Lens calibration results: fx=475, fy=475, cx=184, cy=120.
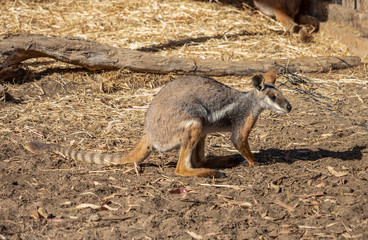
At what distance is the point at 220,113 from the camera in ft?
15.4

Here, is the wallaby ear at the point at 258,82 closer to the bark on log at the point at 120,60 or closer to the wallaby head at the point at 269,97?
the wallaby head at the point at 269,97

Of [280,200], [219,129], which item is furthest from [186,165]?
[280,200]

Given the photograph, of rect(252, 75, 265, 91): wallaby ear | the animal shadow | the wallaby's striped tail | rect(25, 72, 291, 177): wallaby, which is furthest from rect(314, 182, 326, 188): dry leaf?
the wallaby's striped tail

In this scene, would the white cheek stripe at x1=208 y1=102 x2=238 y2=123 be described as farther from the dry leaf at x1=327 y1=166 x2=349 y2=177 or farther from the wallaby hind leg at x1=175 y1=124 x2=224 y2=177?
the dry leaf at x1=327 y1=166 x2=349 y2=177

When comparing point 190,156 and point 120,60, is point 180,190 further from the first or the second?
point 120,60

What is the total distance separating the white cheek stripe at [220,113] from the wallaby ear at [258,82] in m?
0.27

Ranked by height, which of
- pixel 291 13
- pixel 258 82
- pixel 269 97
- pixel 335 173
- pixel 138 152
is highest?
pixel 258 82

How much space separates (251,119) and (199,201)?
119 centimetres

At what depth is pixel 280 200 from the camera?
398cm

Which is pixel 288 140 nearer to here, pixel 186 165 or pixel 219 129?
pixel 219 129

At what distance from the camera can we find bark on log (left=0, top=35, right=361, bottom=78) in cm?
688

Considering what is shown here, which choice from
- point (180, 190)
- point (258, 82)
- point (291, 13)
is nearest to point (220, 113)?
point (258, 82)

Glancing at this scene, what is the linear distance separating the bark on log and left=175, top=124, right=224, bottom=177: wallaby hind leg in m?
2.93

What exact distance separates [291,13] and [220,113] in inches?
262
